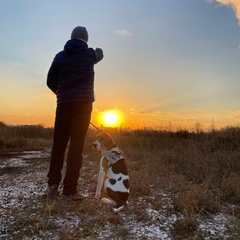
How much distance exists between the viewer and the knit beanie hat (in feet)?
15.8

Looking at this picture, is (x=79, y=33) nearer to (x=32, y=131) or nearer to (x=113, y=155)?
(x=113, y=155)

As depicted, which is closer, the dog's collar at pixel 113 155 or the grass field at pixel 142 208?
the grass field at pixel 142 208

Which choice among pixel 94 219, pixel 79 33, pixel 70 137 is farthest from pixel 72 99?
pixel 94 219

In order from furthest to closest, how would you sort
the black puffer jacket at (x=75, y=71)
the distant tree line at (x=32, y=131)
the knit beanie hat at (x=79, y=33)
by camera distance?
the distant tree line at (x=32, y=131) < the knit beanie hat at (x=79, y=33) < the black puffer jacket at (x=75, y=71)

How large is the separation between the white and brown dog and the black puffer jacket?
2.69 ft

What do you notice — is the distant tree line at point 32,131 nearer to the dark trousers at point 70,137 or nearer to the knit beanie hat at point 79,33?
the dark trousers at point 70,137

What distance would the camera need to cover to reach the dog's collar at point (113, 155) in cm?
471

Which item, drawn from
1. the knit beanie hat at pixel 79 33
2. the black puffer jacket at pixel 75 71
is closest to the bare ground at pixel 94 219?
the black puffer jacket at pixel 75 71

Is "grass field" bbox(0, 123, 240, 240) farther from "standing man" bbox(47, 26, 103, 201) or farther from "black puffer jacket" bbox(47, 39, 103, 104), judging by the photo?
"black puffer jacket" bbox(47, 39, 103, 104)

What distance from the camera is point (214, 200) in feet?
16.4

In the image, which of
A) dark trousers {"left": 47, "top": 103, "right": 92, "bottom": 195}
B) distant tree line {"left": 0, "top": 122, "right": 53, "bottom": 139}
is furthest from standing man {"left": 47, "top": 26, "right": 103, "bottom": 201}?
distant tree line {"left": 0, "top": 122, "right": 53, "bottom": 139}

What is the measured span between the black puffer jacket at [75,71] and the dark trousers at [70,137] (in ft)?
0.49

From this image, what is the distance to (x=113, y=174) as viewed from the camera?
4.57 m

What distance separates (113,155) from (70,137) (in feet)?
2.65
